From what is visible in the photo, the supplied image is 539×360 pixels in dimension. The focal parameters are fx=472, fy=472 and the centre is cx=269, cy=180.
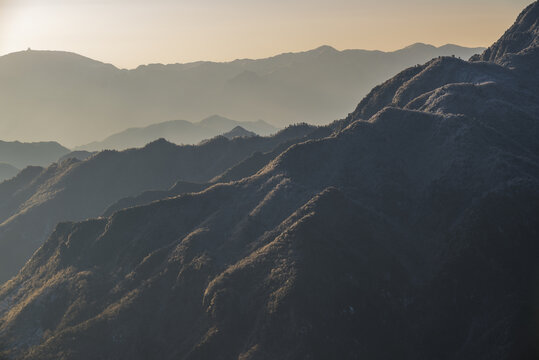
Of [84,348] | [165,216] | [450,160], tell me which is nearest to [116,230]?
[165,216]

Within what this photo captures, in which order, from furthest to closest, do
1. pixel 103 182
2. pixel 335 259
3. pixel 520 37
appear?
pixel 103 182, pixel 520 37, pixel 335 259

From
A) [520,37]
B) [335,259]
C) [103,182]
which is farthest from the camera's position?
[103,182]

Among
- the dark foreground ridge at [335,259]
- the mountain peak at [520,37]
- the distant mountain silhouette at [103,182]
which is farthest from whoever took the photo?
the distant mountain silhouette at [103,182]

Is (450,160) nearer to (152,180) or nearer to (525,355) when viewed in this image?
(525,355)

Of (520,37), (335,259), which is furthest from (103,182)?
(520,37)

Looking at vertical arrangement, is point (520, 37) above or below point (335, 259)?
above

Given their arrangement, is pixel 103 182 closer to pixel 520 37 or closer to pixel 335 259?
pixel 335 259

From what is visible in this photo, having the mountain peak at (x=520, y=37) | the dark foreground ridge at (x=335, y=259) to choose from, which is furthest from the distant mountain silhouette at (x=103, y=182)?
the mountain peak at (x=520, y=37)

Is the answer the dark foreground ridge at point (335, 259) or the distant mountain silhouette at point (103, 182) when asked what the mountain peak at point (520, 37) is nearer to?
the dark foreground ridge at point (335, 259)
